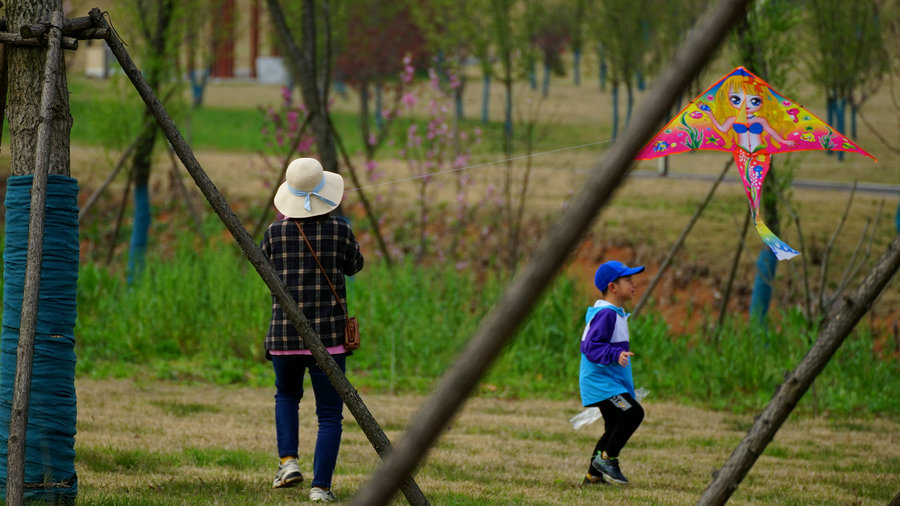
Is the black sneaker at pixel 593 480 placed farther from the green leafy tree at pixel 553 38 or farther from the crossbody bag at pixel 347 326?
the green leafy tree at pixel 553 38

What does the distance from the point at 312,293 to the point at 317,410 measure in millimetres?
556

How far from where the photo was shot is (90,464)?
5434mm

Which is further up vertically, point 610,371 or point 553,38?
point 553,38

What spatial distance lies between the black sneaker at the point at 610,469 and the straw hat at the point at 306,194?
202 centimetres

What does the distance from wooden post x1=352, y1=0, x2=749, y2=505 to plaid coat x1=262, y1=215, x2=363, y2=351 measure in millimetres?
2214

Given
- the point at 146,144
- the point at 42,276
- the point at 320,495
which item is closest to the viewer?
the point at 42,276

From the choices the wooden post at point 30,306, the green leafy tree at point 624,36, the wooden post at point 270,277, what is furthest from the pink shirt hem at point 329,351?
the green leafy tree at point 624,36

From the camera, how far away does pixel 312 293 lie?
4.77 meters

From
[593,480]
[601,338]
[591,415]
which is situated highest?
[601,338]

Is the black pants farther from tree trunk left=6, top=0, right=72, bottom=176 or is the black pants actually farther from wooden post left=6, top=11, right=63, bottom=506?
tree trunk left=6, top=0, right=72, bottom=176

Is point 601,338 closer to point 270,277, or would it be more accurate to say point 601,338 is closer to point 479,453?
point 479,453

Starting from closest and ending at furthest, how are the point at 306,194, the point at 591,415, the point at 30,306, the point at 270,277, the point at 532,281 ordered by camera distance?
the point at 532,281 → the point at 30,306 → the point at 270,277 → the point at 306,194 → the point at 591,415

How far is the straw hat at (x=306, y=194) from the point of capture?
484 centimetres

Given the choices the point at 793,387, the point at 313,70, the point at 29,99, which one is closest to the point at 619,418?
the point at 793,387
